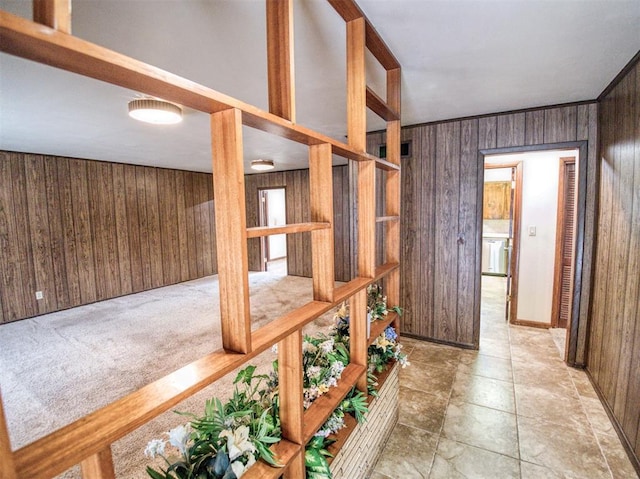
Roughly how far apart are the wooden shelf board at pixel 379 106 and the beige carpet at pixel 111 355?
96.4 inches

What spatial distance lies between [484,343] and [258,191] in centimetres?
584

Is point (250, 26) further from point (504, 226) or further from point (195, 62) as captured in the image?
point (504, 226)

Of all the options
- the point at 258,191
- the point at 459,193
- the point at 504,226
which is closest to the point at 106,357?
the point at 459,193

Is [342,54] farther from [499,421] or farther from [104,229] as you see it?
[104,229]

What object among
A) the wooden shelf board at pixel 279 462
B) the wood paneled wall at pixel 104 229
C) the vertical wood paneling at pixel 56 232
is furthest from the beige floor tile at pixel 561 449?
the vertical wood paneling at pixel 56 232

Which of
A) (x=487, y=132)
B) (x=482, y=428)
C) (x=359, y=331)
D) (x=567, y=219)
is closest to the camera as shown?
(x=359, y=331)

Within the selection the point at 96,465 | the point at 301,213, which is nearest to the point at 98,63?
the point at 96,465

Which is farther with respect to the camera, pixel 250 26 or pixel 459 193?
pixel 459 193

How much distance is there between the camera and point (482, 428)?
7.00 ft

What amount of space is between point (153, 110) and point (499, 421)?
3.50 meters

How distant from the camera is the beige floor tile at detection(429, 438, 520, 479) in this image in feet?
5.79

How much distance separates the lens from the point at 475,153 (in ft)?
10.4

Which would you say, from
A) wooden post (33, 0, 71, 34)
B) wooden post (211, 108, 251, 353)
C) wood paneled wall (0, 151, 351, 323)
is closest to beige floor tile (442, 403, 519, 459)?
wooden post (211, 108, 251, 353)

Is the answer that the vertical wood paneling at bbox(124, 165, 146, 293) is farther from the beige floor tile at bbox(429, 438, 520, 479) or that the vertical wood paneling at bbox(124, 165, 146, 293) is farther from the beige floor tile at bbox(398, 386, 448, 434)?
the beige floor tile at bbox(429, 438, 520, 479)
